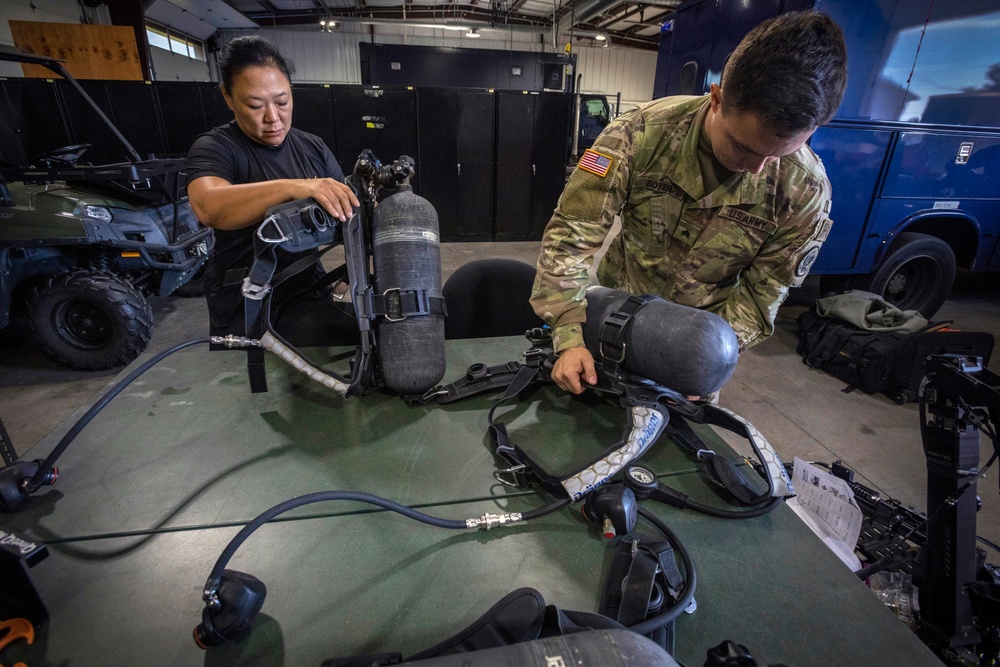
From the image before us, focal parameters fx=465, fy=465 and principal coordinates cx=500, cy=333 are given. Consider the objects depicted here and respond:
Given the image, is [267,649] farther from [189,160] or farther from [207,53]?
[207,53]

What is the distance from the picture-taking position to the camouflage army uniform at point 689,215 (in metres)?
1.21

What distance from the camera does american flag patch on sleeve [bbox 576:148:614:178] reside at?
1.24 m

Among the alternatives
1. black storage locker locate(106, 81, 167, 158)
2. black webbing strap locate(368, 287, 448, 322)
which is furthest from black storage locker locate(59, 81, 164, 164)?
black webbing strap locate(368, 287, 448, 322)

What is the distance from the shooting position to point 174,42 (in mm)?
9625

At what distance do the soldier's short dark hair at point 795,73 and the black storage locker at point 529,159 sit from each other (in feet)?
18.0

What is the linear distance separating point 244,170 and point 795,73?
4.91 feet

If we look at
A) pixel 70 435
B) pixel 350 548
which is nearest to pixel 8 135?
pixel 70 435

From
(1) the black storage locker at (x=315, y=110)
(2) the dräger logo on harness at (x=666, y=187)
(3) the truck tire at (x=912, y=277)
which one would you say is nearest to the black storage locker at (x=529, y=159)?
(1) the black storage locker at (x=315, y=110)

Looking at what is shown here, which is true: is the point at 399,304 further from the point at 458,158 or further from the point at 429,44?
the point at 429,44

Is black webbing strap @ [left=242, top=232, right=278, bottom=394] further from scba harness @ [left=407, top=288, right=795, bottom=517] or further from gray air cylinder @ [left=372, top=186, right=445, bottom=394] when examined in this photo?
scba harness @ [left=407, top=288, right=795, bottom=517]

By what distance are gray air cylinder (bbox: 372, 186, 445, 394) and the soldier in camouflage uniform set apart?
0.97 feet

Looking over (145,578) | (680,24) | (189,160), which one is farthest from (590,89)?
(145,578)

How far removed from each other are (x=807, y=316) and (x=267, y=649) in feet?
12.3

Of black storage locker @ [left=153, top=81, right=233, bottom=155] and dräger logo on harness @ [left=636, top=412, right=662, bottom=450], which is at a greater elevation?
black storage locker @ [left=153, top=81, right=233, bottom=155]
